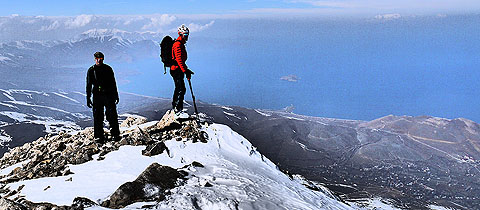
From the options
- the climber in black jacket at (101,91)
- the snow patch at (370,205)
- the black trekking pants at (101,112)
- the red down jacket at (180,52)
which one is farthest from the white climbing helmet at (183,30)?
the snow patch at (370,205)

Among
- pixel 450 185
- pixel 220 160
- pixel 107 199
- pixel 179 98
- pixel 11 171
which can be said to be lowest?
pixel 450 185

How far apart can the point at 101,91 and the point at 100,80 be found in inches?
22.7

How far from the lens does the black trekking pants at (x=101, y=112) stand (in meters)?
14.3

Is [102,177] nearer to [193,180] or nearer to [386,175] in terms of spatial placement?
[193,180]

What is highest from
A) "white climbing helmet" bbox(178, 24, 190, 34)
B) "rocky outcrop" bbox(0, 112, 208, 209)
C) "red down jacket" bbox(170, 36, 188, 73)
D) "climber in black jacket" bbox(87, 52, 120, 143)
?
"white climbing helmet" bbox(178, 24, 190, 34)

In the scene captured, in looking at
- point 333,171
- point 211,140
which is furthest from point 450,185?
point 211,140

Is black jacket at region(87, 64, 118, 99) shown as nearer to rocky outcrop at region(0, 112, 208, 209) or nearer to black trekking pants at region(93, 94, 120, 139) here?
black trekking pants at region(93, 94, 120, 139)

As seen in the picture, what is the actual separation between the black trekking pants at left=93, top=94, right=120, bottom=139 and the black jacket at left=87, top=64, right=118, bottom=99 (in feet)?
0.94

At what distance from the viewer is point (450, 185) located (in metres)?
184

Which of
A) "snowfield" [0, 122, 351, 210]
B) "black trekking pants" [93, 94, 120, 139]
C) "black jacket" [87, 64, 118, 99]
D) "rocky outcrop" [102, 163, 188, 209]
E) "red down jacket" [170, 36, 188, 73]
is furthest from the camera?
"red down jacket" [170, 36, 188, 73]

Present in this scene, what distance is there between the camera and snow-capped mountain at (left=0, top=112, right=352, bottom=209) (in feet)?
26.1

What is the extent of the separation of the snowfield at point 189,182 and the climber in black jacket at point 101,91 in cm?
219

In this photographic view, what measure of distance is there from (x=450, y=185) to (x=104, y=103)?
22123 cm

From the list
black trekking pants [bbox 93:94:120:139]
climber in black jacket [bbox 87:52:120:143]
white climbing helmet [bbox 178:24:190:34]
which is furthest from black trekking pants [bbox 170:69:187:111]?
black trekking pants [bbox 93:94:120:139]
